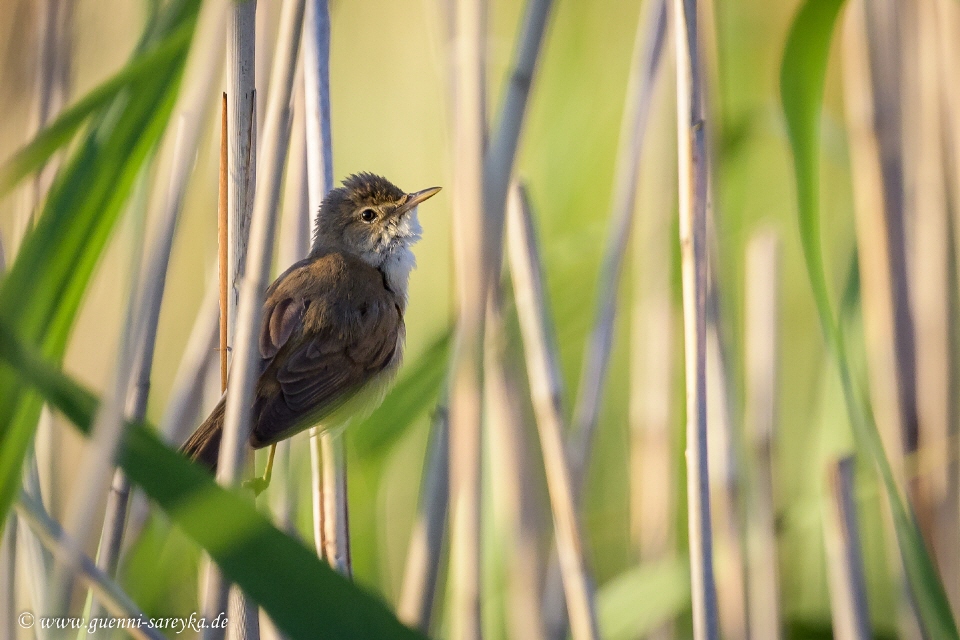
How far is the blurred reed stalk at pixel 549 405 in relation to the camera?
1.66 m

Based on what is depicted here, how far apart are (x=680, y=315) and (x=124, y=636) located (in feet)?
5.67

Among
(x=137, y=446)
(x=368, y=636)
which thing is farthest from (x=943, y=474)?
(x=137, y=446)

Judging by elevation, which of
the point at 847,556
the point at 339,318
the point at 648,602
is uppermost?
the point at 339,318

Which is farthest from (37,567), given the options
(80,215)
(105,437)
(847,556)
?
(847,556)

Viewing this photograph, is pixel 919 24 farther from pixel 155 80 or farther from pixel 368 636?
pixel 368 636

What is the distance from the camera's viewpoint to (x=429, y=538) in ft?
5.32

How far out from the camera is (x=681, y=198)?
164cm

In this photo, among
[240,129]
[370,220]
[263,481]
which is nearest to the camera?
[240,129]

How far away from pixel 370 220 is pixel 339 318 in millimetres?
438

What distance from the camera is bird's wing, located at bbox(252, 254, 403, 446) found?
2.21m

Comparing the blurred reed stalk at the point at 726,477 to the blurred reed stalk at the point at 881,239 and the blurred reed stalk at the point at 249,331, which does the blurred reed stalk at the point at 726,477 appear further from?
the blurred reed stalk at the point at 249,331

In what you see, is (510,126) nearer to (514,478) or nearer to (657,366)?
(514,478)

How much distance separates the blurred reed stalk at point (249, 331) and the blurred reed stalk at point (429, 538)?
0.28 metres

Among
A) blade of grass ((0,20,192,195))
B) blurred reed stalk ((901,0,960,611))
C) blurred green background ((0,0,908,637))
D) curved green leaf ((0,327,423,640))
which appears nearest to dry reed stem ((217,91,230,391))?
blurred green background ((0,0,908,637))
